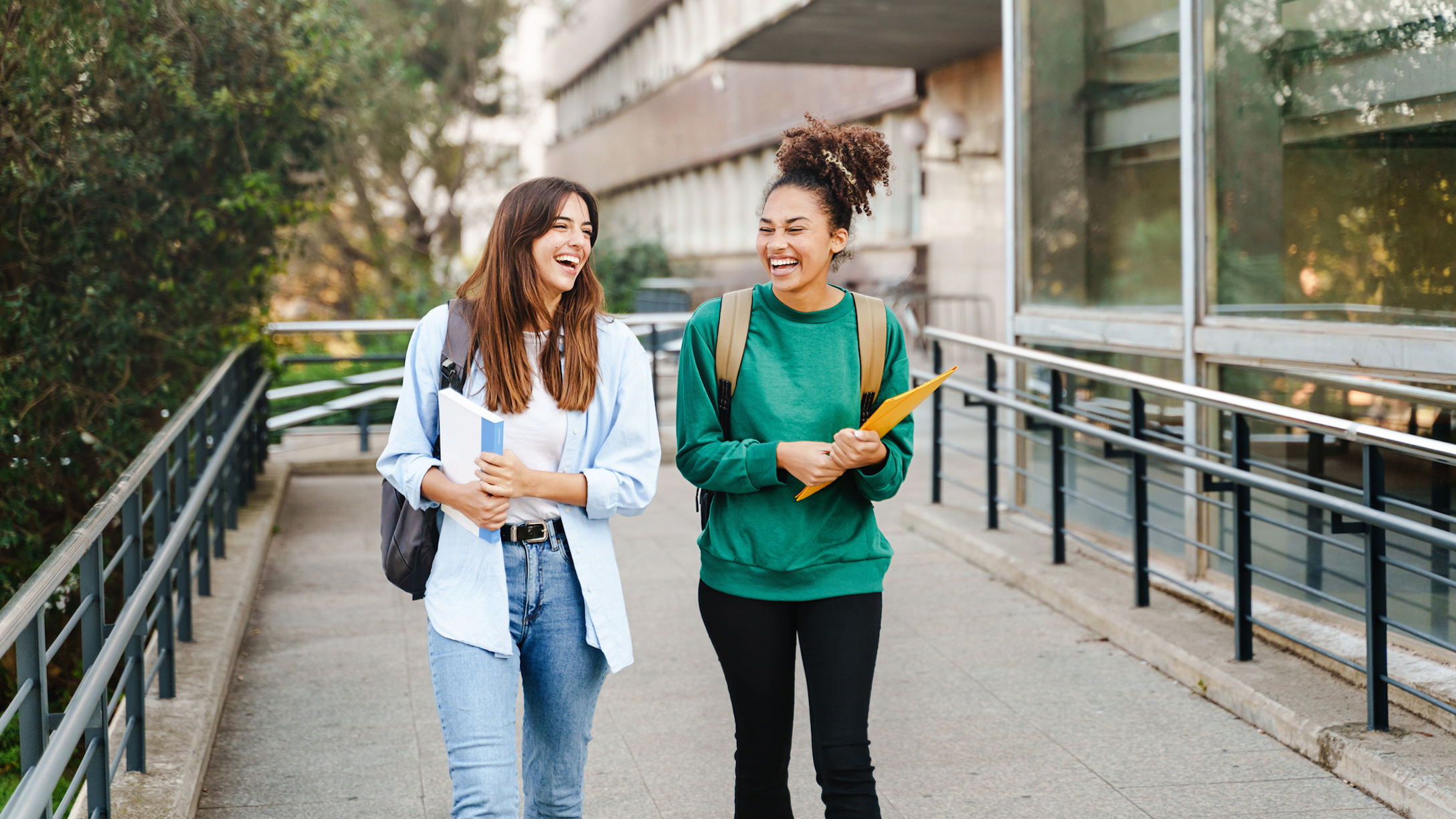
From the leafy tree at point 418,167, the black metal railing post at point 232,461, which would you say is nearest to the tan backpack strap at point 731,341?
A: the black metal railing post at point 232,461

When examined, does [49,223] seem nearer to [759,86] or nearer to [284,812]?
[284,812]

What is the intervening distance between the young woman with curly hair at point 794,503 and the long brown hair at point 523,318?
0.26 meters

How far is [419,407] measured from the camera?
9.30ft

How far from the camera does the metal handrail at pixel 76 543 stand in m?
2.54

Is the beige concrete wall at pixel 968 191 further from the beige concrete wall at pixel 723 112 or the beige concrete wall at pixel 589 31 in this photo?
the beige concrete wall at pixel 589 31

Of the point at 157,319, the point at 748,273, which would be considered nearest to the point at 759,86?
the point at 748,273

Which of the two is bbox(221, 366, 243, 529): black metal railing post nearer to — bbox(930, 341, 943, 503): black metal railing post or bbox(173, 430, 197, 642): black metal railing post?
bbox(173, 430, 197, 642): black metal railing post

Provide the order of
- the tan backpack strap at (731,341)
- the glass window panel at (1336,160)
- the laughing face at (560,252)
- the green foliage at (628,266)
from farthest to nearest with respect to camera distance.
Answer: the green foliage at (628,266)
the glass window panel at (1336,160)
the tan backpack strap at (731,341)
the laughing face at (560,252)

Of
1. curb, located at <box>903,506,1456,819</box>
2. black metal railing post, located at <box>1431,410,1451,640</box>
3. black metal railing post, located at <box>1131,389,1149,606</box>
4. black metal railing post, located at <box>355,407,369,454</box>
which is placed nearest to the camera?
curb, located at <box>903,506,1456,819</box>

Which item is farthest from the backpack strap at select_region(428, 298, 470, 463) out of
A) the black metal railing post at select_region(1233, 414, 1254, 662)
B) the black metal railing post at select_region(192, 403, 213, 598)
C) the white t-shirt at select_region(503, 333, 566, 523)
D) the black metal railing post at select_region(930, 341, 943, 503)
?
Result: the black metal railing post at select_region(930, 341, 943, 503)

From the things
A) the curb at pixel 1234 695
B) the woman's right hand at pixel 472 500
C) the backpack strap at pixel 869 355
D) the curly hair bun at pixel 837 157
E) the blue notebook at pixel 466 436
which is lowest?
the curb at pixel 1234 695

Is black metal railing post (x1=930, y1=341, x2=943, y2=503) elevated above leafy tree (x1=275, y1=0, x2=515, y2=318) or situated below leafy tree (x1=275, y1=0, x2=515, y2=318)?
below

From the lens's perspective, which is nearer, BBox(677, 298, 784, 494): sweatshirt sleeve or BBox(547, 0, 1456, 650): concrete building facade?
BBox(677, 298, 784, 494): sweatshirt sleeve

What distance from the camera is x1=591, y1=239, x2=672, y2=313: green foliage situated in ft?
83.0
